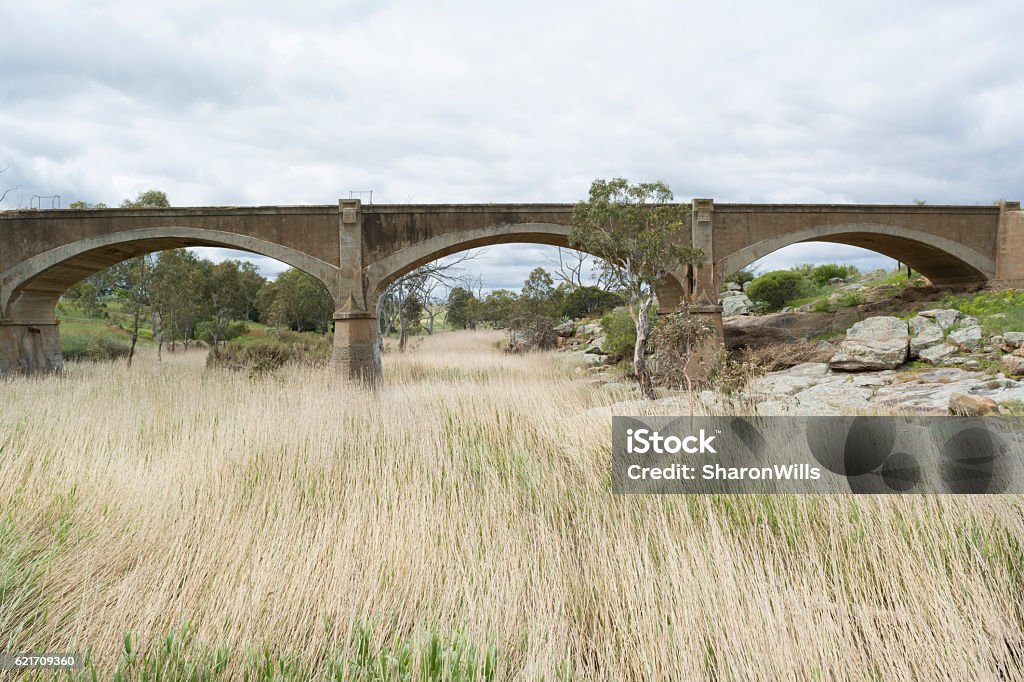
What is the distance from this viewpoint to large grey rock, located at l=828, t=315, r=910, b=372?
11.5 meters

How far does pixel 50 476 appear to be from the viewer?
4.12 m

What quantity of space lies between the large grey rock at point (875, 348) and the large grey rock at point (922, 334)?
170 mm

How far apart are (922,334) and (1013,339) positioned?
5.16 feet

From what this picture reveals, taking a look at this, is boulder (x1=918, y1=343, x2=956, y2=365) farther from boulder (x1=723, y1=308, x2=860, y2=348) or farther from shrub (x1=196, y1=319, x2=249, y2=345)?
shrub (x1=196, y1=319, x2=249, y2=345)

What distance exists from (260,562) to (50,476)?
272 cm

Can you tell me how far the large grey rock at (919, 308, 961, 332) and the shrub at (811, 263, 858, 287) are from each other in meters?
13.3

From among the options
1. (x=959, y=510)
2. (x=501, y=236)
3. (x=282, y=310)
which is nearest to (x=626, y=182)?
(x=501, y=236)

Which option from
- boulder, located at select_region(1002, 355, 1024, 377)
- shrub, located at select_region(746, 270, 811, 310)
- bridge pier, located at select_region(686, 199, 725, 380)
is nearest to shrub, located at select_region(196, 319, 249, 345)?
bridge pier, located at select_region(686, 199, 725, 380)

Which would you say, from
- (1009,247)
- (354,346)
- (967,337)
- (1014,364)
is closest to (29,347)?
(354,346)

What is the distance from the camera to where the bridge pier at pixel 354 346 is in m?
12.3

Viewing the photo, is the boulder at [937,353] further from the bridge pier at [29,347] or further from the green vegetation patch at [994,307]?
the bridge pier at [29,347]

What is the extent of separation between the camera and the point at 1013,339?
10.8 meters

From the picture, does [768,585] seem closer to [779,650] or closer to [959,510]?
[779,650]

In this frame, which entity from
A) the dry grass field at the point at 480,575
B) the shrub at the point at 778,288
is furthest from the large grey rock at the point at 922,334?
the dry grass field at the point at 480,575
